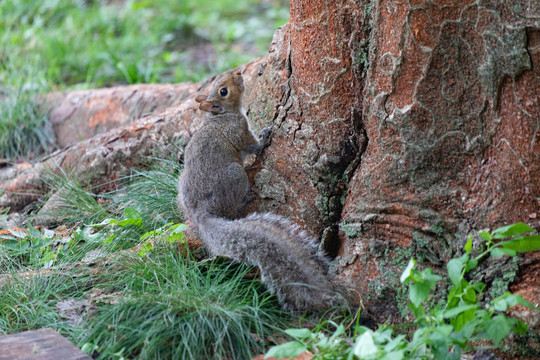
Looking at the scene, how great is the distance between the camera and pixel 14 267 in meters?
3.26

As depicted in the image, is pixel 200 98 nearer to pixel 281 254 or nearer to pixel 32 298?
pixel 281 254

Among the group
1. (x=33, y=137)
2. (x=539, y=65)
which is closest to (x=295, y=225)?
(x=539, y=65)

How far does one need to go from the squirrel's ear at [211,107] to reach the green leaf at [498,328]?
226 cm

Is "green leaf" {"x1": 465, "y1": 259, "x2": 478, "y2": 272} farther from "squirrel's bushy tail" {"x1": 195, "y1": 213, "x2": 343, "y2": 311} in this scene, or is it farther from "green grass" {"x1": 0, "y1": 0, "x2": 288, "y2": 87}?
"green grass" {"x1": 0, "y1": 0, "x2": 288, "y2": 87}

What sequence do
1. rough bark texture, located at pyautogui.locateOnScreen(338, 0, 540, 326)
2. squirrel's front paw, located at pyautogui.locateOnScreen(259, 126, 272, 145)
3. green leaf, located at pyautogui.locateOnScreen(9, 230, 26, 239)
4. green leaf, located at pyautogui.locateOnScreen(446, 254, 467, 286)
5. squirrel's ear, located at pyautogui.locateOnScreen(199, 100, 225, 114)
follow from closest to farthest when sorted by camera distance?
green leaf, located at pyautogui.locateOnScreen(446, 254, 467, 286) < rough bark texture, located at pyautogui.locateOnScreen(338, 0, 540, 326) < squirrel's front paw, located at pyautogui.locateOnScreen(259, 126, 272, 145) < green leaf, located at pyautogui.locateOnScreen(9, 230, 26, 239) < squirrel's ear, located at pyautogui.locateOnScreen(199, 100, 225, 114)

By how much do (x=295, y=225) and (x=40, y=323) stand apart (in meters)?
1.28

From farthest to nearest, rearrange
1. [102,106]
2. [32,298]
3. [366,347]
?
1. [102,106]
2. [32,298]
3. [366,347]

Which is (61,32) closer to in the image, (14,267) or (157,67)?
(157,67)

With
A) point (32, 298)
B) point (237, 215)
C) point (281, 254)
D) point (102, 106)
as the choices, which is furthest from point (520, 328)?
point (102, 106)

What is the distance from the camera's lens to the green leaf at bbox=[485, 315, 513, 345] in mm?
2020

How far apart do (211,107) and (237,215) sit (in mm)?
827

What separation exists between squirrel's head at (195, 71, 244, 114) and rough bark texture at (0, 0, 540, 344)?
0.51 meters

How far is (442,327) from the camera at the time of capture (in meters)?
1.99

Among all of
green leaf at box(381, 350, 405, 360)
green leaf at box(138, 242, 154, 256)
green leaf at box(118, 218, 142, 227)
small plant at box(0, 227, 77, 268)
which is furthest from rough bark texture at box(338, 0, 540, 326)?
small plant at box(0, 227, 77, 268)
